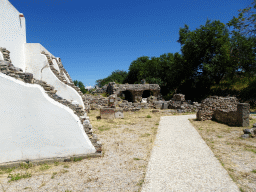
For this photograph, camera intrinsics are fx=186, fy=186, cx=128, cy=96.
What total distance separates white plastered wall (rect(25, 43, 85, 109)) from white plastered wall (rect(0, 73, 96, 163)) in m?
7.81

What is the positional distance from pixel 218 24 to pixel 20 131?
76.2 feet

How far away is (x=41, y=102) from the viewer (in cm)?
540

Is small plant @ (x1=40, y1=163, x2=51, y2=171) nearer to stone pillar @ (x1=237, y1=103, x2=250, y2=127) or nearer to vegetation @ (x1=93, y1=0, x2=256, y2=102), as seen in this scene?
stone pillar @ (x1=237, y1=103, x2=250, y2=127)

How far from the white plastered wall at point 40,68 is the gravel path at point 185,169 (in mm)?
8535

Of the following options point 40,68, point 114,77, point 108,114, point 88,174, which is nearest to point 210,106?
point 108,114

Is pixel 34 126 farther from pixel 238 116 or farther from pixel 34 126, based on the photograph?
pixel 238 116

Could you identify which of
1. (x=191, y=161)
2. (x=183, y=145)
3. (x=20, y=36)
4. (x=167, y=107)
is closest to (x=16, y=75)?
(x=191, y=161)

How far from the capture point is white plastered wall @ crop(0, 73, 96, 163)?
515 centimetres

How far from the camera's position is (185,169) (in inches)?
188

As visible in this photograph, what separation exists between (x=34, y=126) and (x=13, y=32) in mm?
8656

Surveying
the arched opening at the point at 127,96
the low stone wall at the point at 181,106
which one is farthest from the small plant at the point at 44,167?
the arched opening at the point at 127,96

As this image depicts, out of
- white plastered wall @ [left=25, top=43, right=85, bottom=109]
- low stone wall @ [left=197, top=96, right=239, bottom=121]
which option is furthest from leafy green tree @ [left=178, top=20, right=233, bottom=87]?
white plastered wall @ [left=25, top=43, right=85, bottom=109]

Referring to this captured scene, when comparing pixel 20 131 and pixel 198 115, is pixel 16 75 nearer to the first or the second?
pixel 20 131

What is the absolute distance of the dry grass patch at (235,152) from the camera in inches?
170
